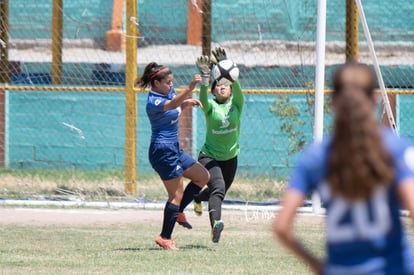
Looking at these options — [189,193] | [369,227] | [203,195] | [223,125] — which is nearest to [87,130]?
[203,195]

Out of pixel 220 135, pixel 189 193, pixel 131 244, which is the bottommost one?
pixel 131 244

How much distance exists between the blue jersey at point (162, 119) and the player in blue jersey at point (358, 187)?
18.1 feet

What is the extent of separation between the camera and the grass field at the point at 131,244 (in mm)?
7977

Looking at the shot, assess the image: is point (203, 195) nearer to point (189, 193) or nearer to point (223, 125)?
point (189, 193)

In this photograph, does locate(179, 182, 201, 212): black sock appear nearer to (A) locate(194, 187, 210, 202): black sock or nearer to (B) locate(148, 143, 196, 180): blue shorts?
(A) locate(194, 187, 210, 202): black sock

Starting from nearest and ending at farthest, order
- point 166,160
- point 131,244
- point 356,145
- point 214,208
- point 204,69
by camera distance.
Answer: point 356,145
point 204,69
point 166,160
point 214,208
point 131,244

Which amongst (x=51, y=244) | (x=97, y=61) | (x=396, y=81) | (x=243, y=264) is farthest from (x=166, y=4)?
(x=243, y=264)

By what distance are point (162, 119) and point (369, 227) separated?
5757 millimetres

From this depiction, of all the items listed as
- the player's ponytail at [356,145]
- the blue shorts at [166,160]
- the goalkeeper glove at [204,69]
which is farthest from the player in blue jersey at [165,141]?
the player's ponytail at [356,145]

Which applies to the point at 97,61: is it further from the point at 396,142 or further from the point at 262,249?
the point at 396,142

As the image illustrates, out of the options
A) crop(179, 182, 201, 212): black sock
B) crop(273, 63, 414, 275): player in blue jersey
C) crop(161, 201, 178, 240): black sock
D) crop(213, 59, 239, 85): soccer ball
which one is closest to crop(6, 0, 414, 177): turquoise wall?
crop(213, 59, 239, 85): soccer ball

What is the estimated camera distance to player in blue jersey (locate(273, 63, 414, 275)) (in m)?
3.52

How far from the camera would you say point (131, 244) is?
9508 mm

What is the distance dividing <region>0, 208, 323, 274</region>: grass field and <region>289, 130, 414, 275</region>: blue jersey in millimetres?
4135
